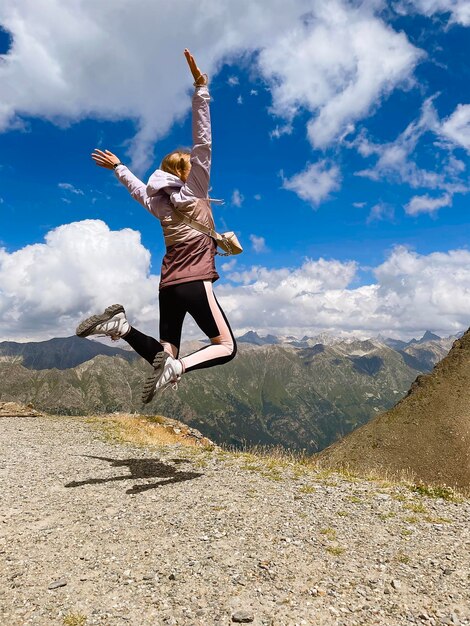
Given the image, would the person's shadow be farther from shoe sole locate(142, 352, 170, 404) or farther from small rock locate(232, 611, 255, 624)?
small rock locate(232, 611, 255, 624)

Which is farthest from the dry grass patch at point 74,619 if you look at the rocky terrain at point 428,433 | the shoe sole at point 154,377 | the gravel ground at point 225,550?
the rocky terrain at point 428,433

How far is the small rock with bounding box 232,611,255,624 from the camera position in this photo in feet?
11.9

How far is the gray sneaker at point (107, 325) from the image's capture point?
5984mm

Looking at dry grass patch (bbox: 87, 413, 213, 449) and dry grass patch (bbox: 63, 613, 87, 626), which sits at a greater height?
dry grass patch (bbox: 63, 613, 87, 626)

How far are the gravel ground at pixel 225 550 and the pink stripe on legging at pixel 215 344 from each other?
235 centimetres

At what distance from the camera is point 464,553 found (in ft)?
15.9

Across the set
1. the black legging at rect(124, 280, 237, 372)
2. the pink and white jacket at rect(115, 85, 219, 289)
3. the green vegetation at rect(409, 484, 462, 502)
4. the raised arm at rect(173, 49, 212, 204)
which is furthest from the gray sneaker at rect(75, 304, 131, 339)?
the green vegetation at rect(409, 484, 462, 502)

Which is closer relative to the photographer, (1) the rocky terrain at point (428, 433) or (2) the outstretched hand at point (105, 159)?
(2) the outstretched hand at point (105, 159)

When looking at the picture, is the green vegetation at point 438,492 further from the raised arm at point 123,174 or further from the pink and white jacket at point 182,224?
the raised arm at point 123,174

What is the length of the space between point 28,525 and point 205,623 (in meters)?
3.53

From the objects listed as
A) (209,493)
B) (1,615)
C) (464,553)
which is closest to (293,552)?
(464,553)

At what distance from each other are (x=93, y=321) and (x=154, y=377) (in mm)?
1361

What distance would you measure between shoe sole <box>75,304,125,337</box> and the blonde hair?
2.40 meters

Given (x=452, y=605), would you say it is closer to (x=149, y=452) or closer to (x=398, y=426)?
(x=149, y=452)
